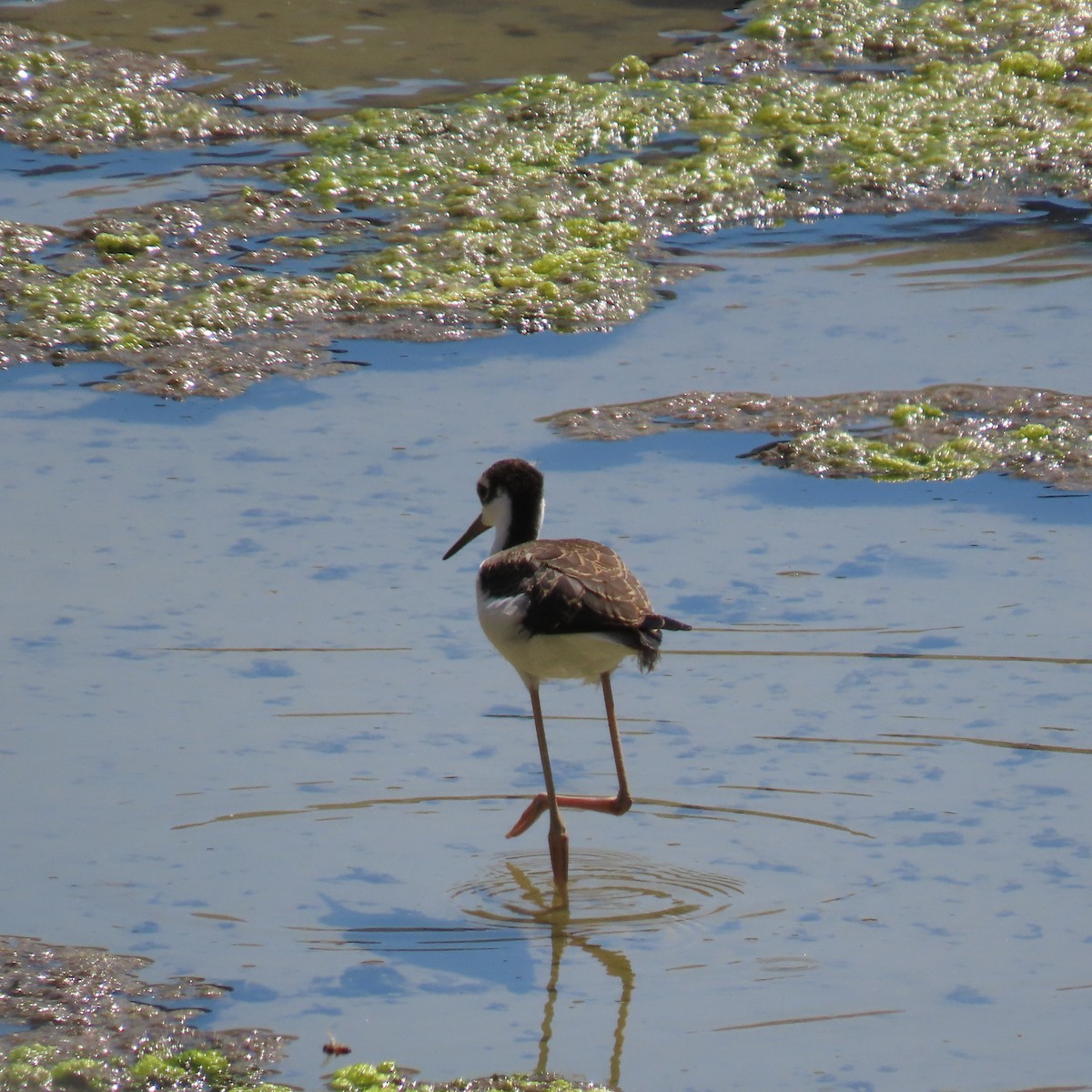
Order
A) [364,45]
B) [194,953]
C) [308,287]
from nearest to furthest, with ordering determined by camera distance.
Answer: [194,953]
[308,287]
[364,45]

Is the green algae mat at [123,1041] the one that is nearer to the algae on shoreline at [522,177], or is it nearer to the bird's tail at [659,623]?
the bird's tail at [659,623]

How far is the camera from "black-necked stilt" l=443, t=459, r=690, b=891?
180 inches

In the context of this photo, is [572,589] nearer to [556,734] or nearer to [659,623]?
[659,623]

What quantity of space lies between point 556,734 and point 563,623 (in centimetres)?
85

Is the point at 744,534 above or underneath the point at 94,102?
underneath

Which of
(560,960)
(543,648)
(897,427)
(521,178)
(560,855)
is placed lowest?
(560,960)

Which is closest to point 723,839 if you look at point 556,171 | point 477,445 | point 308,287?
point 477,445

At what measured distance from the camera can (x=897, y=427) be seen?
7242 millimetres

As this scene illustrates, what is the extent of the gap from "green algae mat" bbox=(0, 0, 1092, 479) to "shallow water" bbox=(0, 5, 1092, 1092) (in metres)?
0.45

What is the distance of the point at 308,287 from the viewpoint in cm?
854

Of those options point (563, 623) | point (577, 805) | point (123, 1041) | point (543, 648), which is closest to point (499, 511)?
point (543, 648)

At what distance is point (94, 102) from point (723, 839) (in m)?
7.69

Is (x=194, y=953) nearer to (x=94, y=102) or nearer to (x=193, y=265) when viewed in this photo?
(x=193, y=265)

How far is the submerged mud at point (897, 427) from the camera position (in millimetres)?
6973
